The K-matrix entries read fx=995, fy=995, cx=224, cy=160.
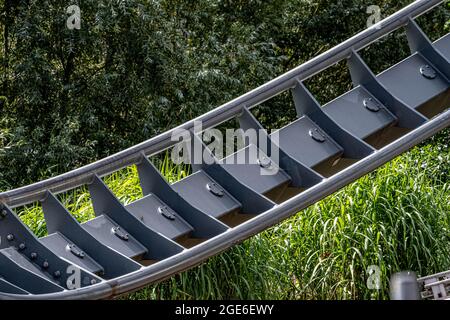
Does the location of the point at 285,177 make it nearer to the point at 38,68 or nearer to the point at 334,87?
the point at 38,68

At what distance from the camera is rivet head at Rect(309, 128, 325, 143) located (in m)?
5.80

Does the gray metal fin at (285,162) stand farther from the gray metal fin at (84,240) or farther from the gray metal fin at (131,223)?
the gray metal fin at (84,240)

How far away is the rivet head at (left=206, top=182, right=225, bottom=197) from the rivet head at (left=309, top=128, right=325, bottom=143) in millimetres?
649

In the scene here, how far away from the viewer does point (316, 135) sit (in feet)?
19.1

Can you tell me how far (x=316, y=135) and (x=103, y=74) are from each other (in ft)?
21.6

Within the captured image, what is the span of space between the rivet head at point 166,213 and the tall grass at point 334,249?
5.14ft

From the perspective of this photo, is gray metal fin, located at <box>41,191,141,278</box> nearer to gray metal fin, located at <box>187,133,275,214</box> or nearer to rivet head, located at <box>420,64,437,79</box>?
gray metal fin, located at <box>187,133,275,214</box>

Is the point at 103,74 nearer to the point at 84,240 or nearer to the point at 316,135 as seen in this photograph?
the point at 316,135

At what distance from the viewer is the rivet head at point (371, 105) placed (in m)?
→ 5.93

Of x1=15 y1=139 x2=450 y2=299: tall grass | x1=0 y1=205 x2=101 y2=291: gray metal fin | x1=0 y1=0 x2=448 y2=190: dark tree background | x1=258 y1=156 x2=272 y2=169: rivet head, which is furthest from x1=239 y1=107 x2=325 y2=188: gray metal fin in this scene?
x1=0 y1=0 x2=448 y2=190: dark tree background

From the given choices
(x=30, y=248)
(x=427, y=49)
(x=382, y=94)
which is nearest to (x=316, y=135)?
(x=382, y=94)

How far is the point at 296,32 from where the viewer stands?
1616cm

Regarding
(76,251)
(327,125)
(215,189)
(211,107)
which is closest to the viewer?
(76,251)
